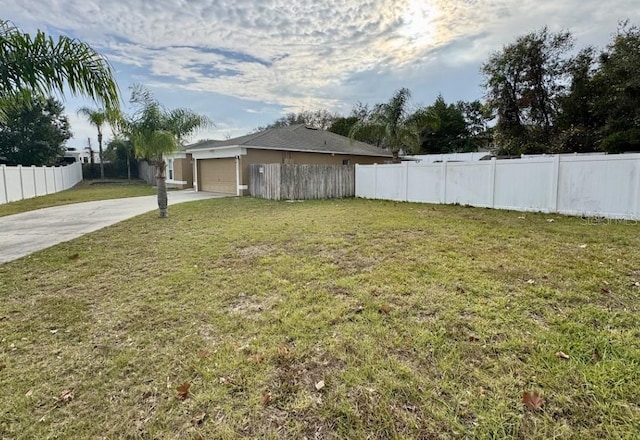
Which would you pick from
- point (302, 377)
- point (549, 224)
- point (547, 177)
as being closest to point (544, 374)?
point (302, 377)

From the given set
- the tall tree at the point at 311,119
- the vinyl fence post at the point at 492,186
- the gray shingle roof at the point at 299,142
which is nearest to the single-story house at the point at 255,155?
the gray shingle roof at the point at 299,142

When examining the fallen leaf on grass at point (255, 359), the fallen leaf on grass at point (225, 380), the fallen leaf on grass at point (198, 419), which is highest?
the fallen leaf on grass at point (255, 359)

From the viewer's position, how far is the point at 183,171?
23.1m

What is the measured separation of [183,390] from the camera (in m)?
2.37

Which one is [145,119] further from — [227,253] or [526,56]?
[526,56]

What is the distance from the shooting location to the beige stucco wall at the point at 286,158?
16.9 meters

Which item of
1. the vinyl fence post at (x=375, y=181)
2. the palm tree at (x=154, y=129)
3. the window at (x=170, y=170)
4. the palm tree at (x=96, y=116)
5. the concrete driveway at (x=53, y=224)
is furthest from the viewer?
the window at (x=170, y=170)

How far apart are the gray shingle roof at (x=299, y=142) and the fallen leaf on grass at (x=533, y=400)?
16.0 m

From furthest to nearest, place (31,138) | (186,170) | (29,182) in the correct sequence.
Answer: (31,138) < (186,170) < (29,182)

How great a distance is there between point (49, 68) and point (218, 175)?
13.4 meters

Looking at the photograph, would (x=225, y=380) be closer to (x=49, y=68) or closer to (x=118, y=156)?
(x=49, y=68)

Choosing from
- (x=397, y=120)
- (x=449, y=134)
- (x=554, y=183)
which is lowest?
(x=554, y=183)

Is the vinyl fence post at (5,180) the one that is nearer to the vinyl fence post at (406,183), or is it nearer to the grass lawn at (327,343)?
the grass lawn at (327,343)

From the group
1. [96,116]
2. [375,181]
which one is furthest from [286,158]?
[96,116]
